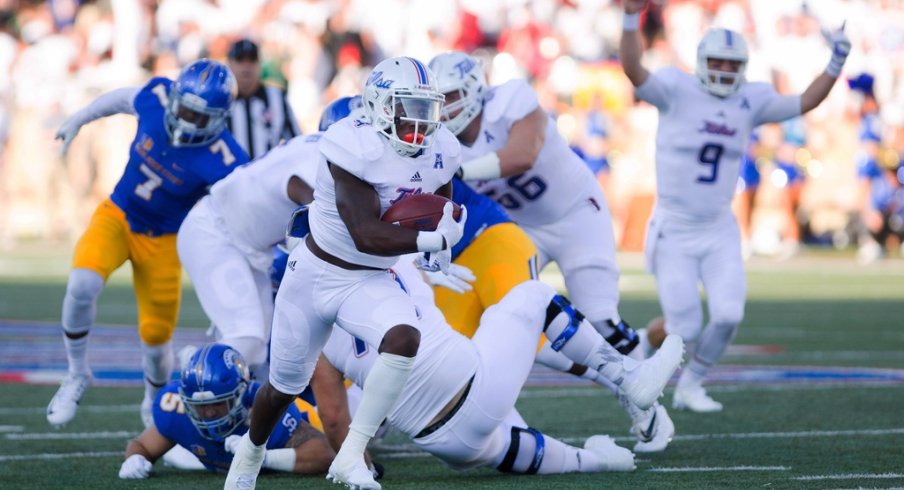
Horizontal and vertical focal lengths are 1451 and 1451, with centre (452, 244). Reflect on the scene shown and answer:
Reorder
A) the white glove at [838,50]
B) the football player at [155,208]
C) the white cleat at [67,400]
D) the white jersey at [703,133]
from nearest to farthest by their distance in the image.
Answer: the white cleat at [67,400]
the football player at [155,208]
the white glove at [838,50]
the white jersey at [703,133]

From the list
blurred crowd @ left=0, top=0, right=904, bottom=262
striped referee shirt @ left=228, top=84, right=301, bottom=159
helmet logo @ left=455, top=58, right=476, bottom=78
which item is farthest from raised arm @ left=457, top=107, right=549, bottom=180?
blurred crowd @ left=0, top=0, right=904, bottom=262

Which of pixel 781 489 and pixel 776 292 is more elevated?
pixel 781 489

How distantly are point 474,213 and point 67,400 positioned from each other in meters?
2.11

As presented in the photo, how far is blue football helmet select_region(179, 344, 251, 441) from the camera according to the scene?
206 inches

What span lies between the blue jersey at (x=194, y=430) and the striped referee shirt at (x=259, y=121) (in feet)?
9.55

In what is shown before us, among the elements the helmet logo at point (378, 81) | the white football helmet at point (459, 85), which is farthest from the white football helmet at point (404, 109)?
the white football helmet at point (459, 85)

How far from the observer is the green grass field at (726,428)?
5246 mm

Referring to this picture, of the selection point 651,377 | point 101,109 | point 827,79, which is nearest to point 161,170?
point 101,109

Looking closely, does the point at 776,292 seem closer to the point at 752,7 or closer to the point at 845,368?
the point at 845,368

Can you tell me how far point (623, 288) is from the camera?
14477 mm

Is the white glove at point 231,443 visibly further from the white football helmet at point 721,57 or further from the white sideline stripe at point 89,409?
the white football helmet at point 721,57

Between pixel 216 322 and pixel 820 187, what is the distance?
564 inches

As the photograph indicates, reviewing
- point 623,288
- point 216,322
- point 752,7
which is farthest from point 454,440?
point 752,7

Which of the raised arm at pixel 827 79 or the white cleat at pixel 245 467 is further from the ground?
the raised arm at pixel 827 79
